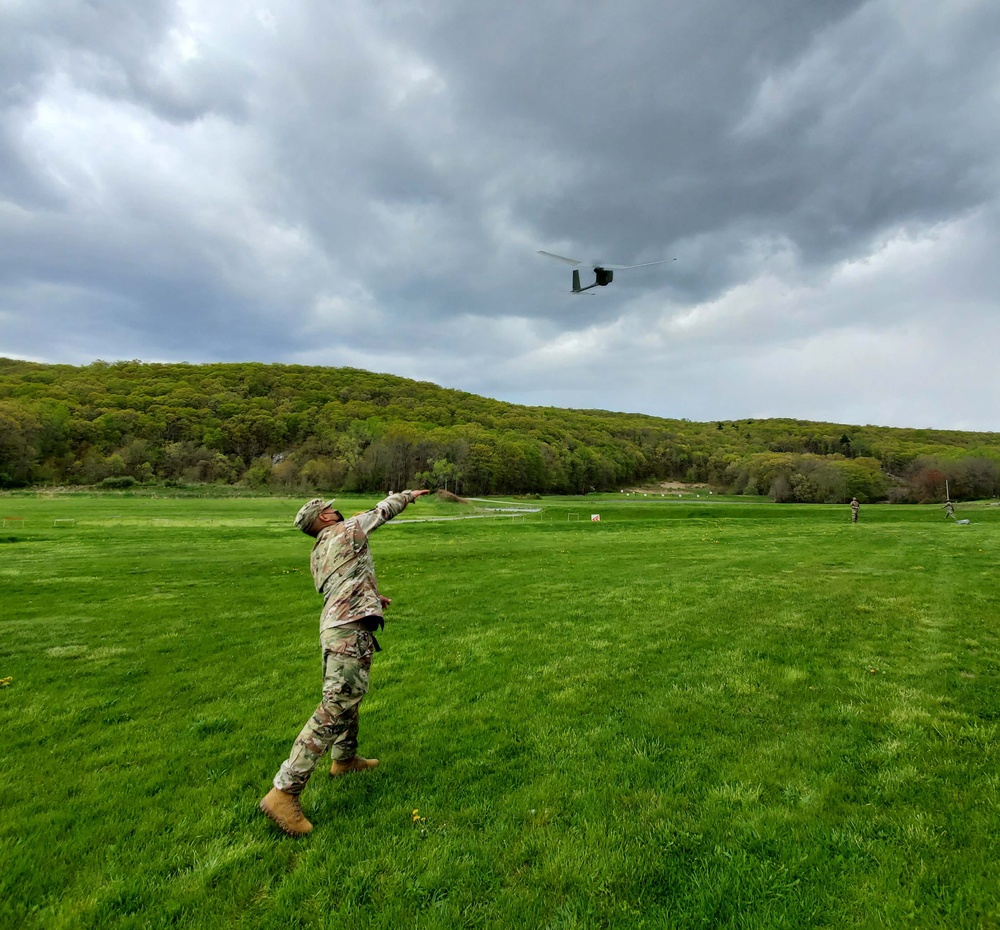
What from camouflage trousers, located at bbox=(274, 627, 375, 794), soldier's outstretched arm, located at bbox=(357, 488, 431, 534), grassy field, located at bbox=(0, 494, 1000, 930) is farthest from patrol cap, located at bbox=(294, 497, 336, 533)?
grassy field, located at bbox=(0, 494, 1000, 930)

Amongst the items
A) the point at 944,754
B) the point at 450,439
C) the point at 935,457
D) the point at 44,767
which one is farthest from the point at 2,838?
the point at 935,457

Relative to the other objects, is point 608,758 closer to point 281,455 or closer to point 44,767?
point 44,767

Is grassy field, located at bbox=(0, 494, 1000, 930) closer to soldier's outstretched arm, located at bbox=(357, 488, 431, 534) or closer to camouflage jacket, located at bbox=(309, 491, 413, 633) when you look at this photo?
camouflage jacket, located at bbox=(309, 491, 413, 633)

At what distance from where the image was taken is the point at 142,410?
142m

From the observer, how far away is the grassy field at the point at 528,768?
372 cm

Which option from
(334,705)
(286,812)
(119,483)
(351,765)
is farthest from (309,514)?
(119,483)

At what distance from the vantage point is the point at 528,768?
17.9 ft

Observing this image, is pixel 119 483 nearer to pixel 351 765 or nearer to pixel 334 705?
pixel 351 765

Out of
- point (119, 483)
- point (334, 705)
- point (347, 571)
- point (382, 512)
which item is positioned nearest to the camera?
point (334, 705)

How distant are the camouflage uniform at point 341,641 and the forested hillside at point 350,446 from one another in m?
96.6

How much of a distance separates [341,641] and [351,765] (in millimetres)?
1479

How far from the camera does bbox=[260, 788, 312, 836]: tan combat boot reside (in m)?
4.51

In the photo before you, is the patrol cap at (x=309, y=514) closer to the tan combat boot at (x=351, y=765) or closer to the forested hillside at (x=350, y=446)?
the tan combat boot at (x=351, y=765)

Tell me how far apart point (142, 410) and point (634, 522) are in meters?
144
